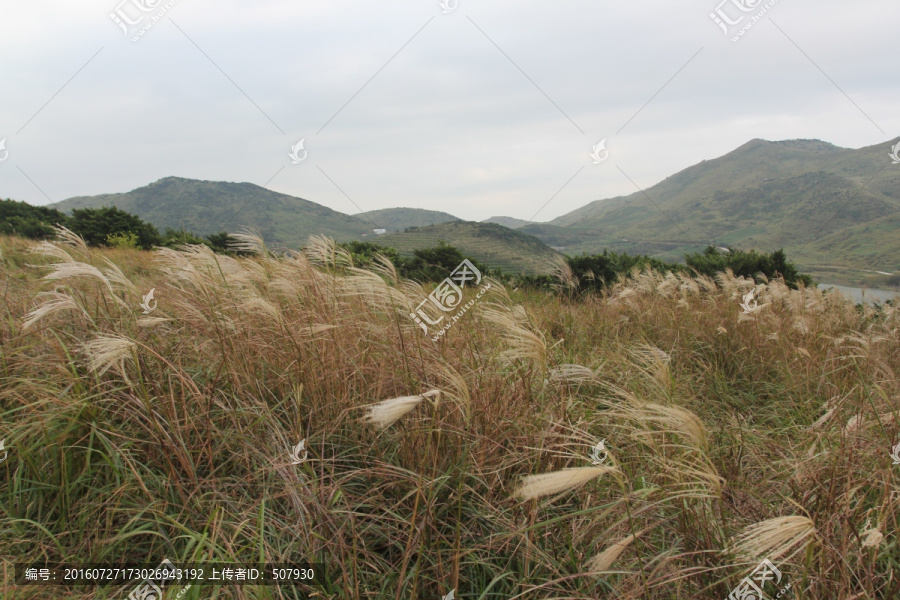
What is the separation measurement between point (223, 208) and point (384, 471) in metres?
78.2

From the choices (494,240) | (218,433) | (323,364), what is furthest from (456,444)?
(494,240)

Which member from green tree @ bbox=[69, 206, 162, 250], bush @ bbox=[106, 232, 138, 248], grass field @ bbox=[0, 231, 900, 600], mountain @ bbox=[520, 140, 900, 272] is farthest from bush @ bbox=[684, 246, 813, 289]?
green tree @ bbox=[69, 206, 162, 250]

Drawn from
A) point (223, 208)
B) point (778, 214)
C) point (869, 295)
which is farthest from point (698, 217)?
point (223, 208)

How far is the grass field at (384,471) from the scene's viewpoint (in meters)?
1.63

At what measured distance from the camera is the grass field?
1635mm

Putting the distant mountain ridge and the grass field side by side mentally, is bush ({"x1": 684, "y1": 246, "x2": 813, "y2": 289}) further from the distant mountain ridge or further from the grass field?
the grass field

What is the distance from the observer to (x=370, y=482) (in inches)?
86.0

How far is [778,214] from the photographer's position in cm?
5294

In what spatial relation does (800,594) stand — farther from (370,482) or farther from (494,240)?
(494,240)

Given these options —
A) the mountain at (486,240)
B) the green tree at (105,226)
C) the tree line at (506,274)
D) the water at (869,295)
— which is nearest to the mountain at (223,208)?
the mountain at (486,240)

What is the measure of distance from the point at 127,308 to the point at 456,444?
2.50 m

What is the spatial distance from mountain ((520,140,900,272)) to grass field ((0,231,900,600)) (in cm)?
705

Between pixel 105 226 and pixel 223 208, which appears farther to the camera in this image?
pixel 223 208

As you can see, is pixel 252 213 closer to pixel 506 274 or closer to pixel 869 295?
pixel 506 274
